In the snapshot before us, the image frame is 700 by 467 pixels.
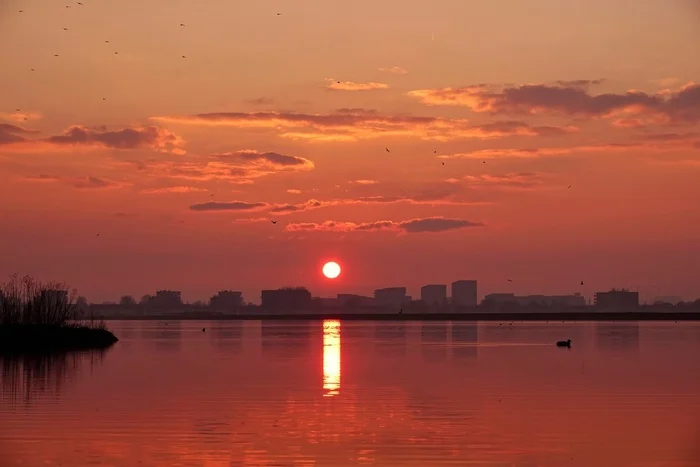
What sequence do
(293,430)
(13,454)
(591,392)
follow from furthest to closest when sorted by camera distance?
(591,392) → (293,430) → (13,454)

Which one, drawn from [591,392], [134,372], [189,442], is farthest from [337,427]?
[134,372]

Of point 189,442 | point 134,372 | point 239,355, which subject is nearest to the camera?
point 189,442

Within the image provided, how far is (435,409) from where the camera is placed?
4800 cm

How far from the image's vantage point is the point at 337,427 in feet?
136

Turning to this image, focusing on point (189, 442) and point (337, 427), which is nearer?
point (189, 442)

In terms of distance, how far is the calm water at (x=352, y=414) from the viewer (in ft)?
115

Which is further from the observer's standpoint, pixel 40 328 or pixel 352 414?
pixel 40 328

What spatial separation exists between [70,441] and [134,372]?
36030 millimetres

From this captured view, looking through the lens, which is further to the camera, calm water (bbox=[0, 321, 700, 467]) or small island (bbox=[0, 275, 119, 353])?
small island (bbox=[0, 275, 119, 353])

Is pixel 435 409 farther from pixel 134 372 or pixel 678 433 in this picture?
pixel 134 372

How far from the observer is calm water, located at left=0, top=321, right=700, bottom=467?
115 ft

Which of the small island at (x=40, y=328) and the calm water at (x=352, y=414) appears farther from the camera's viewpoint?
the small island at (x=40, y=328)

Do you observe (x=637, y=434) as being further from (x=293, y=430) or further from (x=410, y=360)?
(x=410, y=360)

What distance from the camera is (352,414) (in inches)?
1817
